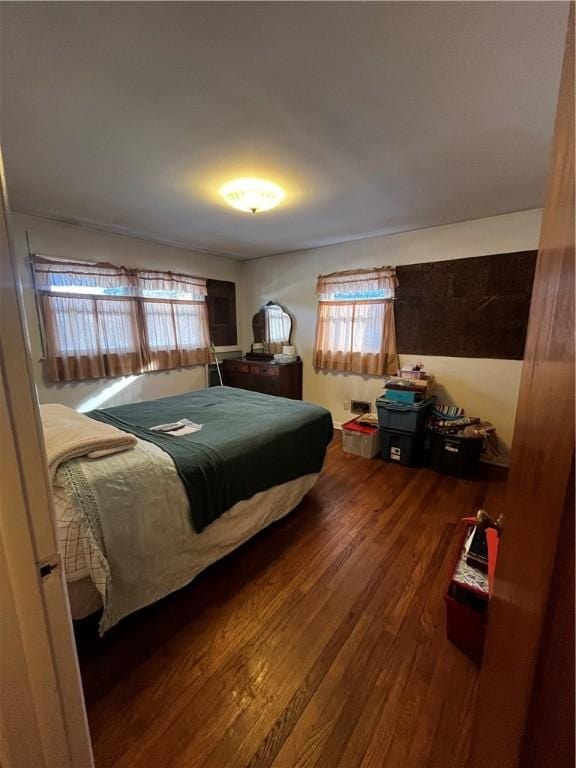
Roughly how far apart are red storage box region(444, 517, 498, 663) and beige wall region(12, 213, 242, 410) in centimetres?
349

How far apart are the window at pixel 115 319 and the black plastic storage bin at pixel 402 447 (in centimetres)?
262

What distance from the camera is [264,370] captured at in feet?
13.7

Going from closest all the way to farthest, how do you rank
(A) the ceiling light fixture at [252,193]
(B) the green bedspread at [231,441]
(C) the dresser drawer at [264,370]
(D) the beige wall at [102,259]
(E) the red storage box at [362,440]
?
(B) the green bedspread at [231,441] < (A) the ceiling light fixture at [252,193] < (D) the beige wall at [102,259] < (E) the red storage box at [362,440] < (C) the dresser drawer at [264,370]

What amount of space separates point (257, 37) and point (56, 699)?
6.46 ft

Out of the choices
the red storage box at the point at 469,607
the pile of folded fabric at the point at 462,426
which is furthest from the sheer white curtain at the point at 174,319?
the red storage box at the point at 469,607

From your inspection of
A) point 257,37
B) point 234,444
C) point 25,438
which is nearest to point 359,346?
point 234,444

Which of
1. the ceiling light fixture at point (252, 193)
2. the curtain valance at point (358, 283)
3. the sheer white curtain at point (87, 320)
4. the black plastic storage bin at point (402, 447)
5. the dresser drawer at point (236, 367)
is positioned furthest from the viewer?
the dresser drawer at point (236, 367)

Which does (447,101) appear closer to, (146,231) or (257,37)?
Answer: (257,37)

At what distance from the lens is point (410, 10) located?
0.99 metres

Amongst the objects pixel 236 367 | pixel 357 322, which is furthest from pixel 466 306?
pixel 236 367

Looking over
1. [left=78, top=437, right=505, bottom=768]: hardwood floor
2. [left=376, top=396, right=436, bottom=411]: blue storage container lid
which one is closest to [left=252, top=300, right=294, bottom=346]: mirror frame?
[left=376, top=396, right=436, bottom=411]: blue storage container lid

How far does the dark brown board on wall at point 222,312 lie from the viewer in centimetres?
437

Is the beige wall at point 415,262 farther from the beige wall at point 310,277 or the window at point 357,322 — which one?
the window at point 357,322

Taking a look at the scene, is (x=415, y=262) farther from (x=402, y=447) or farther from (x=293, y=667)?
(x=293, y=667)
